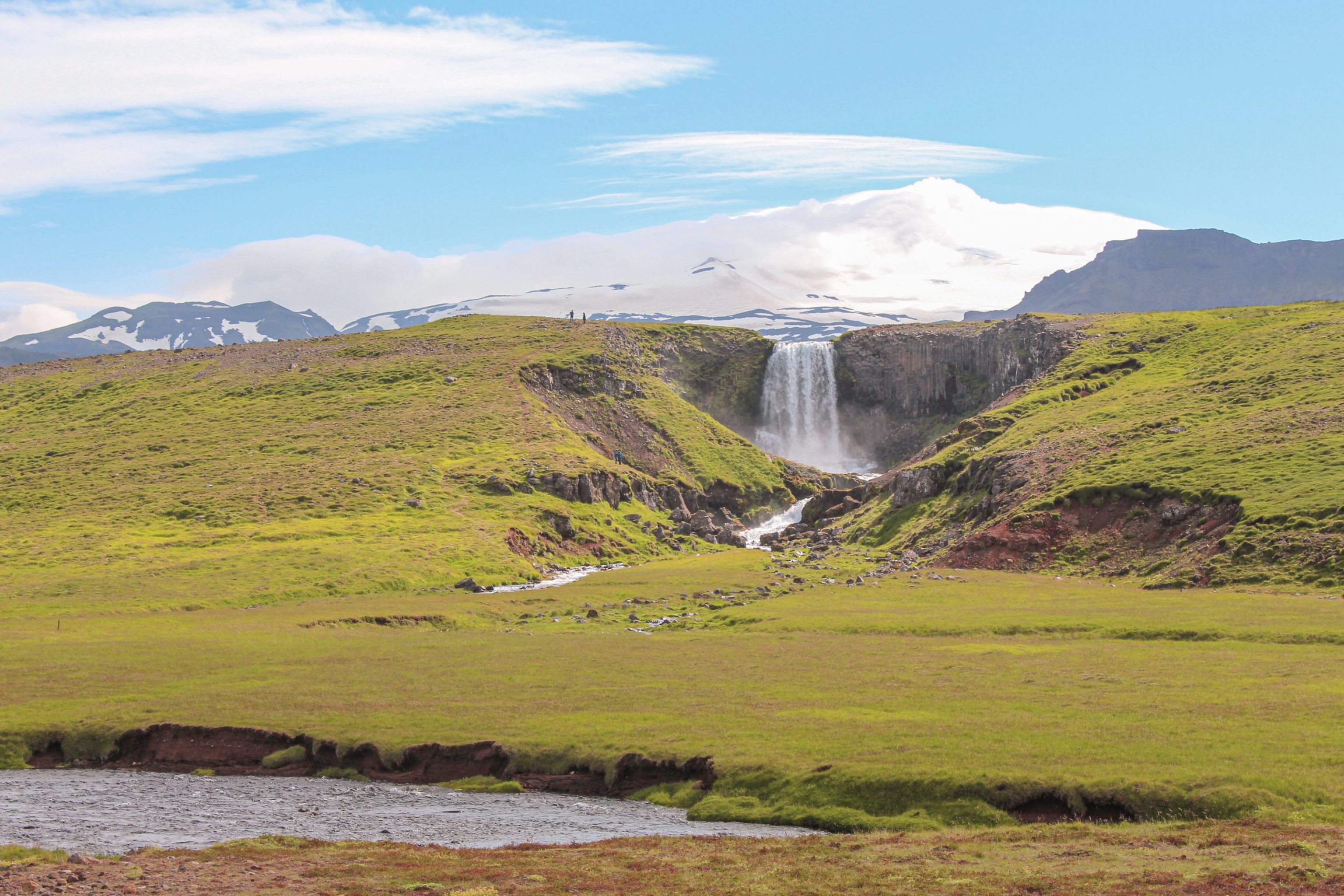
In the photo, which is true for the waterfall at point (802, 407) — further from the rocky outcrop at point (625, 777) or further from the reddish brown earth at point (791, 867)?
the reddish brown earth at point (791, 867)

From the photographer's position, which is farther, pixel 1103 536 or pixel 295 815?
pixel 1103 536

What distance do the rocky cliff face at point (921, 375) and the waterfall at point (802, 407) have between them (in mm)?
2304

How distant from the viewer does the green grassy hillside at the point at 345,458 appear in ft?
285

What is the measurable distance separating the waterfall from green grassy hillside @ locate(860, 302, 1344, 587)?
143ft

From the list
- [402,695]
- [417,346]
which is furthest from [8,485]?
[402,695]

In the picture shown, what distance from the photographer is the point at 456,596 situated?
7994 cm

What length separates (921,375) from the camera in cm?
17825

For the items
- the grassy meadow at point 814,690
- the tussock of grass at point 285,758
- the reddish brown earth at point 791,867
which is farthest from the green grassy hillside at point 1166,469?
the tussock of grass at point 285,758

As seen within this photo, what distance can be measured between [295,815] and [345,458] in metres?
98.0

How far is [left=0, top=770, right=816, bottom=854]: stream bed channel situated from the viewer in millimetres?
29062

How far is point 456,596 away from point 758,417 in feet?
367

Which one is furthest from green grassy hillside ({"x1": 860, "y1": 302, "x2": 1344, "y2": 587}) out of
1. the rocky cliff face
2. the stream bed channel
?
the stream bed channel

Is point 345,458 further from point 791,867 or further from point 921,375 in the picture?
point 791,867

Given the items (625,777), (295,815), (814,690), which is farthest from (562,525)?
(295,815)
